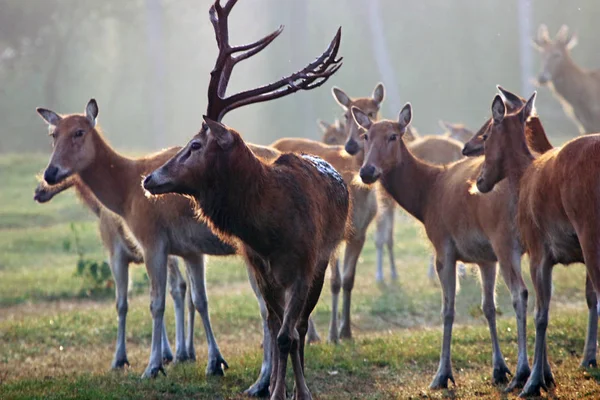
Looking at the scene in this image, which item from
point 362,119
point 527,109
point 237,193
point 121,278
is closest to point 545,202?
point 527,109

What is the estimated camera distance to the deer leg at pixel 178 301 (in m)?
11.1

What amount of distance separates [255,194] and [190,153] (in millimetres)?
592

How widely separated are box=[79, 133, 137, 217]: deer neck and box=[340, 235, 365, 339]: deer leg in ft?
9.78

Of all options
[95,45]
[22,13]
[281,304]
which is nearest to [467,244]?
[281,304]

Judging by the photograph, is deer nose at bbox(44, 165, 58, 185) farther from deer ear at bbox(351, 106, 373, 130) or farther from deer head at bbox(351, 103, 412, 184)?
deer ear at bbox(351, 106, 373, 130)

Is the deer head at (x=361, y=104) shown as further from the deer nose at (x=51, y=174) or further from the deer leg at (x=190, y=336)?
the deer nose at (x=51, y=174)

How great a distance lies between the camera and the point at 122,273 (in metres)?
11.6

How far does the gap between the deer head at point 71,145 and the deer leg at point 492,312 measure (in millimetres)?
4382

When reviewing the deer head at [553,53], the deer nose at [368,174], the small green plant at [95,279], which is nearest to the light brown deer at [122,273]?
the deer nose at [368,174]

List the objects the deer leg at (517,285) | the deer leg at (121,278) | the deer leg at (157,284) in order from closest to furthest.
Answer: the deer leg at (517,285) → the deer leg at (157,284) → the deer leg at (121,278)

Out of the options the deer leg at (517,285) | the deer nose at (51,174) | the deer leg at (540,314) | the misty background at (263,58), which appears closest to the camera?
the deer leg at (540,314)

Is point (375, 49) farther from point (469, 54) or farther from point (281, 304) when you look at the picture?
point (281, 304)

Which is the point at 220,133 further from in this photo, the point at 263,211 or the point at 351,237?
the point at 351,237

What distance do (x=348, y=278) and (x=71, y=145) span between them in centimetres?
385
